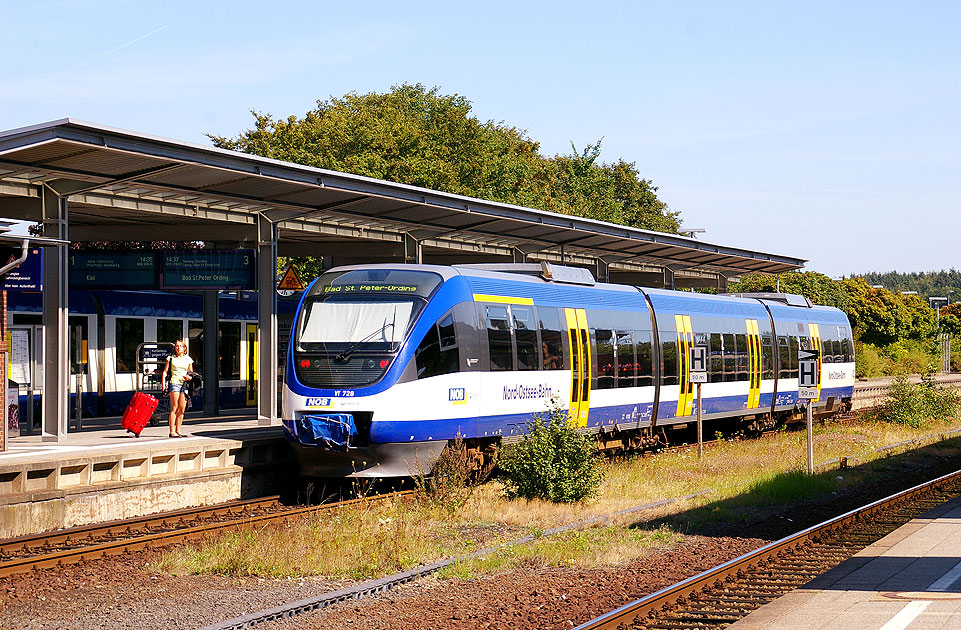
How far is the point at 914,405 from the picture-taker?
33125 millimetres

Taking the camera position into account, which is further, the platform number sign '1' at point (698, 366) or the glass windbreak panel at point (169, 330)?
the glass windbreak panel at point (169, 330)

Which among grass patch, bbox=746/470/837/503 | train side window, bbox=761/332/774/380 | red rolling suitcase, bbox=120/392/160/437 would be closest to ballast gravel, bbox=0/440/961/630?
grass patch, bbox=746/470/837/503

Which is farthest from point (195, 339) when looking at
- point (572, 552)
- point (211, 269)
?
point (572, 552)

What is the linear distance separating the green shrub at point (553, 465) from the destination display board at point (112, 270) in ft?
28.4

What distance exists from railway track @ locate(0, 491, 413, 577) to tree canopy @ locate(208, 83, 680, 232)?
33.9 m

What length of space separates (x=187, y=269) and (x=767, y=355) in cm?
1464

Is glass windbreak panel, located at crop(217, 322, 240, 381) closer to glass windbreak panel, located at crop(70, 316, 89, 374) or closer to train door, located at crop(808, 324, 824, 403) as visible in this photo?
glass windbreak panel, located at crop(70, 316, 89, 374)

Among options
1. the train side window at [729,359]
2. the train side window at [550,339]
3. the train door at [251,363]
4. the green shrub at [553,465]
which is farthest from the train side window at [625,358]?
the train door at [251,363]

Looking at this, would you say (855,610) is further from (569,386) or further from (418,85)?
(418,85)

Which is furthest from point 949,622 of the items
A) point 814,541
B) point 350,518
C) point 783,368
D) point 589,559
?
point 783,368

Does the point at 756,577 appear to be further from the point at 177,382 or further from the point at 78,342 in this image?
the point at 78,342

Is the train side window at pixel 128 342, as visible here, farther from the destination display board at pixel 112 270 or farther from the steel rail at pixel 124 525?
the steel rail at pixel 124 525

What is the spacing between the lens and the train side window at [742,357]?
27.1 meters

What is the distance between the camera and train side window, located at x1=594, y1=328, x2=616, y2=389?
810 inches
